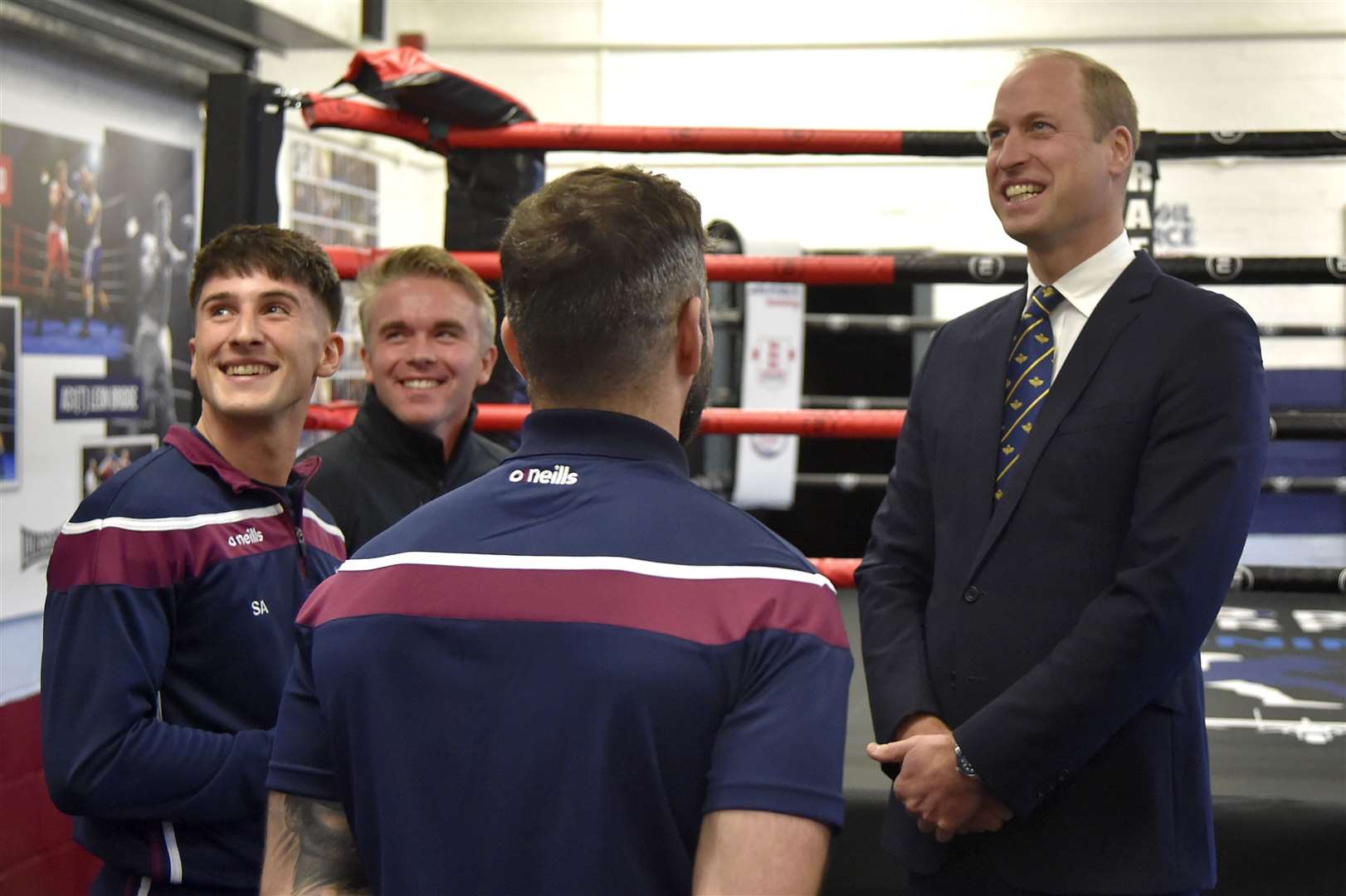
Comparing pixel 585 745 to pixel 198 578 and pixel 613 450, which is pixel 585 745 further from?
pixel 198 578

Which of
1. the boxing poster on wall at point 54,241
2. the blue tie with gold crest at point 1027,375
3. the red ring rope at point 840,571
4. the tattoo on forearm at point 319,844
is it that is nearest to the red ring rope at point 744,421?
the red ring rope at point 840,571

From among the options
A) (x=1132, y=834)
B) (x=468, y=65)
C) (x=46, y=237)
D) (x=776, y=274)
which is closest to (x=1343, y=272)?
(x=776, y=274)

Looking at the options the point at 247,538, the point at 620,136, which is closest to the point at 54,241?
the point at 620,136

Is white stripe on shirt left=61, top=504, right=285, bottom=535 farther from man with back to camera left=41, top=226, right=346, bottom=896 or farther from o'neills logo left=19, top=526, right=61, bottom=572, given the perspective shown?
o'neills logo left=19, top=526, right=61, bottom=572

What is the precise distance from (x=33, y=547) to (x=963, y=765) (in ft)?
10.7

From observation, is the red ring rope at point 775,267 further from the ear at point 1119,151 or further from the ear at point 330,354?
the ear at point 1119,151

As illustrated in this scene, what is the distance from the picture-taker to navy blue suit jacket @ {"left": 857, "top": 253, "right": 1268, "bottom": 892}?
1422mm

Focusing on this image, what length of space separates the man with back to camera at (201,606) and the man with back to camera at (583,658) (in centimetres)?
49

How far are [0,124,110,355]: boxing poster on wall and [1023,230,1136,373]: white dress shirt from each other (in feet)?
10.7

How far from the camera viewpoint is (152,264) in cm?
459

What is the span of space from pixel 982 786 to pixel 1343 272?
4.79ft

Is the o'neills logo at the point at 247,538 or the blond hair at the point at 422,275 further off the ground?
the blond hair at the point at 422,275

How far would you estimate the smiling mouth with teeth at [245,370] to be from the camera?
1590mm

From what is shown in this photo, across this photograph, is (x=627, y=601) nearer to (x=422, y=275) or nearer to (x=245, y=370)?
(x=245, y=370)
